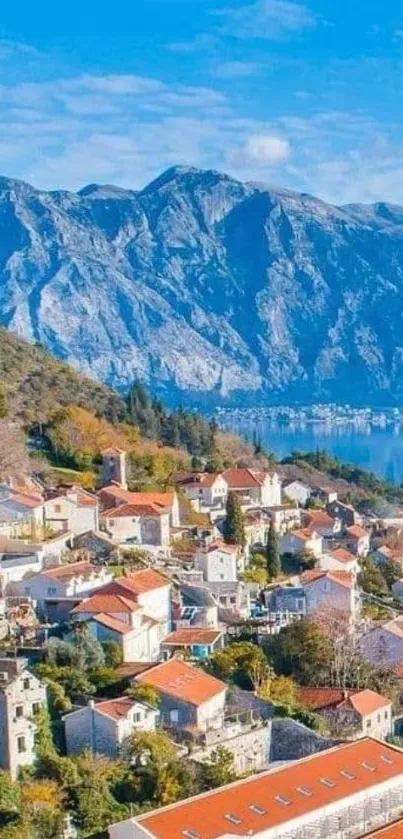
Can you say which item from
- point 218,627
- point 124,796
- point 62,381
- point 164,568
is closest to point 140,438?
point 62,381

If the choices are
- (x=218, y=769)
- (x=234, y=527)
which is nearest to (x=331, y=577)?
(x=234, y=527)

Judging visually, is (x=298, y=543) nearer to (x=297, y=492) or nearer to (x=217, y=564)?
(x=217, y=564)

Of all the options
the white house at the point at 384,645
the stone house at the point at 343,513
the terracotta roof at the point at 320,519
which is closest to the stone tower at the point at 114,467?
the terracotta roof at the point at 320,519

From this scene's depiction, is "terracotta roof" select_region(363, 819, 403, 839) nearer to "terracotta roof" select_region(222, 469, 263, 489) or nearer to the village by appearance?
the village

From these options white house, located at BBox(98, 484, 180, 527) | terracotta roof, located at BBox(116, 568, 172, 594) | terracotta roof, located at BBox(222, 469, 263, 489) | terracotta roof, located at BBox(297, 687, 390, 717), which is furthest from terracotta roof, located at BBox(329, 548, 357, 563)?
terracotta roof, located at BBox(297, 687, 390, 717)

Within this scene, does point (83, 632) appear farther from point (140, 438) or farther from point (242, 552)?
point (140, 438)
